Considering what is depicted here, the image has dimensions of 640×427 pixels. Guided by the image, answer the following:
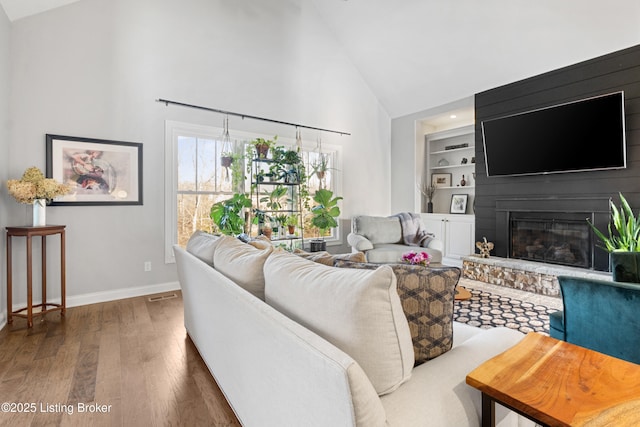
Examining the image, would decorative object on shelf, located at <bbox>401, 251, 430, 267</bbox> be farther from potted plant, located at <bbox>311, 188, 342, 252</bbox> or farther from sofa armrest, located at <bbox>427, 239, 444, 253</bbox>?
potted plant, located at <bbox>311, 188, 342, 252</bbox>

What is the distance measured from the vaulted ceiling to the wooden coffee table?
3.98 metres

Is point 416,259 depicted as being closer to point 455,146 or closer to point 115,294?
point 455,146


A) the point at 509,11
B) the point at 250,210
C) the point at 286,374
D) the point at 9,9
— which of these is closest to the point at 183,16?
the point at 9,9

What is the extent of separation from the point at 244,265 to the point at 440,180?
16.6ft

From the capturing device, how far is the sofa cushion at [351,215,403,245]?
179 inches

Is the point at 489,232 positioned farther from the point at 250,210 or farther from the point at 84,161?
the point at 84,161

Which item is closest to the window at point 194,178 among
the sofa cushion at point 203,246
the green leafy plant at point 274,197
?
the green leafy plant at point 274,197

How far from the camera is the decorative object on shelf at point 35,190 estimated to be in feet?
9.03

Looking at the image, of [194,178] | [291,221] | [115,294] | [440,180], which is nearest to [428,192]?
[440,180]

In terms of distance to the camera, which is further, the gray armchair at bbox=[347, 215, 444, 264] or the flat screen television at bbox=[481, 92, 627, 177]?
the gray armchair at bbox=[347, 215, 444, 264]

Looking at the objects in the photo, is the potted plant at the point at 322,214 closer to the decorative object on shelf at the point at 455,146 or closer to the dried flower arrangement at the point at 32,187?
the decorative object on shelf at the point at 455,146

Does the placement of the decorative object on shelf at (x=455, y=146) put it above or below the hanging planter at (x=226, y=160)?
above

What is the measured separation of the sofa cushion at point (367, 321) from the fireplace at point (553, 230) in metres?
3.97

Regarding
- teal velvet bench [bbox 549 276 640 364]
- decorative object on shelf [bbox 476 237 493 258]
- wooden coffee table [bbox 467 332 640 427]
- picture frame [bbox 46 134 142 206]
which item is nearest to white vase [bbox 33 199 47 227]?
picture frame [bbox 46 134 142 206]
